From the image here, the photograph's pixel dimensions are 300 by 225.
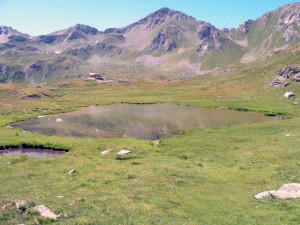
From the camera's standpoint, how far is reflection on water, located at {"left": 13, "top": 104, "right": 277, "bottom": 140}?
103 metres

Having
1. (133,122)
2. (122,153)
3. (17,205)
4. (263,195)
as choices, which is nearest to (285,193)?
(263,195)

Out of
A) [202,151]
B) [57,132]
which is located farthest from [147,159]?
[57,132]

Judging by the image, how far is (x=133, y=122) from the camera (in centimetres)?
12138

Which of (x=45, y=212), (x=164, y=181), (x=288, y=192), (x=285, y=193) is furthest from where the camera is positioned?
(x=164, y=181)

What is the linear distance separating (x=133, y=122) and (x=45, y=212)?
9183 cm

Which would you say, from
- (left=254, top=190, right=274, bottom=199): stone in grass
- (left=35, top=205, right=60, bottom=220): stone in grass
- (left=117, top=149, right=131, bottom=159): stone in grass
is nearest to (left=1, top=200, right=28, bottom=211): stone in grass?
(left=35, top=205, right=60, bottom=220): stone in grass

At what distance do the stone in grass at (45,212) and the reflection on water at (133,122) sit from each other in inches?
2438

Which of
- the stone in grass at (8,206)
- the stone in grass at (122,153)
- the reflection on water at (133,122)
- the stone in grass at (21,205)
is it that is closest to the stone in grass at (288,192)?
the stone in grass at (21,205)

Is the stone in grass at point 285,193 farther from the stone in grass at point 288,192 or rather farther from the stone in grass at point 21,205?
the stone in grass at point 21,205

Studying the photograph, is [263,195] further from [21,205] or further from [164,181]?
[21,205]

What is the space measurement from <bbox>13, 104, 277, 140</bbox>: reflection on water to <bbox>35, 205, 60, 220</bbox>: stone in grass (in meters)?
61.9

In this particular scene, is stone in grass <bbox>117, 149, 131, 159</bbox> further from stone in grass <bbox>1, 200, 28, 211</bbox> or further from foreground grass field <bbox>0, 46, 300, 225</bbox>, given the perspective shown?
stone in grass <bbox>1, 200, 28, 211</bbox>

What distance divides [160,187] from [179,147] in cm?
3183

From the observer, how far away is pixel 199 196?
36656 millimetres
